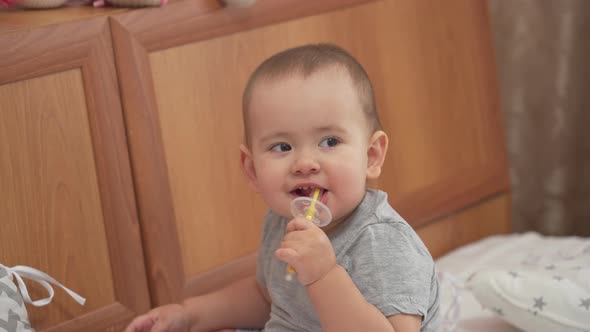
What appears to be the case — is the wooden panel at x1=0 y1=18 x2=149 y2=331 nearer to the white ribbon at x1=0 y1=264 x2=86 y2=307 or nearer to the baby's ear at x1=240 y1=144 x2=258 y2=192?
the white ribbon at x1=0 y1=264 x2=86 y2=307

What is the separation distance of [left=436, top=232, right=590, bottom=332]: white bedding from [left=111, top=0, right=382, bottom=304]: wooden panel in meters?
0.38

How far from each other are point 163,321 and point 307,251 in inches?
14.9

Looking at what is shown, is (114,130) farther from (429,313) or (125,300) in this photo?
(429,313)

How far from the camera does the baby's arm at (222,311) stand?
1.27 meters

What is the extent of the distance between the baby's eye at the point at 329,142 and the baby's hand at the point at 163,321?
0.39 metres

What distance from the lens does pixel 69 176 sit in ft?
4.35

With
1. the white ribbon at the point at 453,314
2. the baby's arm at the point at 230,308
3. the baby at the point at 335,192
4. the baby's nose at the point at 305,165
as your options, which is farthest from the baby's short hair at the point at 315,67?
the white ribbon at the point at 453,314

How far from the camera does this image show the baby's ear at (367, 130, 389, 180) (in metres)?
1.11

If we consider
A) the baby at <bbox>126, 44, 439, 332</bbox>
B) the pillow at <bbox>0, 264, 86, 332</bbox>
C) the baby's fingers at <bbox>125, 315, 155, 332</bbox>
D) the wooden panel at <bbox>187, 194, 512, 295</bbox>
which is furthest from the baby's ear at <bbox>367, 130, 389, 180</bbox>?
the wooden panel at <bbox>187, 194, 512, 295</bbox>

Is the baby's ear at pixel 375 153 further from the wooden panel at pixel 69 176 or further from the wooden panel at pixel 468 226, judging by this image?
the wooden panel at pixel 468 226

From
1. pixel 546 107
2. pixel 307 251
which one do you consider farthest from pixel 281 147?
pixel 546 107

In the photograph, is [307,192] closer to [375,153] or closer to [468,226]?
[375,153]

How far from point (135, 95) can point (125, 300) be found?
0.34 m

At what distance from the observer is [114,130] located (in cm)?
137
